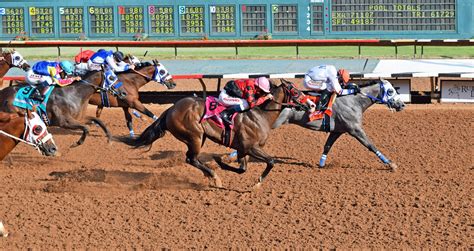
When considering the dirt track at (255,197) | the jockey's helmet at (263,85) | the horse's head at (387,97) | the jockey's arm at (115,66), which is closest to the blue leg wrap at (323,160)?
the dirt track at (255,197)

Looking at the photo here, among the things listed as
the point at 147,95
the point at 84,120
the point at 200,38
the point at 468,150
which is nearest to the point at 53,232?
the point at 84,120

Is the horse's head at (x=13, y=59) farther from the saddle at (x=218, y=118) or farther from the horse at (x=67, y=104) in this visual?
the saddle at (x=218, y=118)

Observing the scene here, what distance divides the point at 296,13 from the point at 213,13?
9.11ft

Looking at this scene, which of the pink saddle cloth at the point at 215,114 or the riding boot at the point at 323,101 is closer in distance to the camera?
the pink saddle cloth at the point at 215,114

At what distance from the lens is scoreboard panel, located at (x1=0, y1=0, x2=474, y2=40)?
2788 cm

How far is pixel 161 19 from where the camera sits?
29766 mm

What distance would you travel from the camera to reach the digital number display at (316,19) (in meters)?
28.7

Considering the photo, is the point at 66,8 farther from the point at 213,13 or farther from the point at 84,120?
the point at 84,120

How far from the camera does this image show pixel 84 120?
1292 centimetres

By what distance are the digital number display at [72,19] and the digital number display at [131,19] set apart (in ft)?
4.70

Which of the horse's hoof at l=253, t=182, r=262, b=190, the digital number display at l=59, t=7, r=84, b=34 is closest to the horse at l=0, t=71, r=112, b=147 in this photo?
the horse's hoof at l=253, t=182, r=262, b=190

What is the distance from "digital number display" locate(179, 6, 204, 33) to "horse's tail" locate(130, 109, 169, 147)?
749 inches

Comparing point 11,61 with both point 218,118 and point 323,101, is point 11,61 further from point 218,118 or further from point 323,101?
point 323,101

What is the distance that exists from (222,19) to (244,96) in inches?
764
